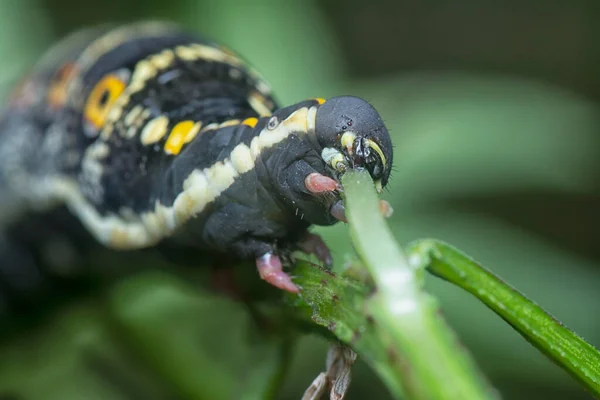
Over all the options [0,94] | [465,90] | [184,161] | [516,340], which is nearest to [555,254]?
[516,340]

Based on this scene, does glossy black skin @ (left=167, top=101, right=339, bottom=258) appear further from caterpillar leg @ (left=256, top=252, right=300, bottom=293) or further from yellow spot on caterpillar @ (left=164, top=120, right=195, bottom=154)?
yellow spot on caterpillar @ (left=164, top=120, right=195, bottom=154)

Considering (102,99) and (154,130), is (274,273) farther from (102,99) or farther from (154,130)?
(102,99)

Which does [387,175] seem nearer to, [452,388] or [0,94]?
[452,388]

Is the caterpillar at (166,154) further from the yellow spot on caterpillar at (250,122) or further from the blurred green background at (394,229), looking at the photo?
the blurred green background at (394,229)

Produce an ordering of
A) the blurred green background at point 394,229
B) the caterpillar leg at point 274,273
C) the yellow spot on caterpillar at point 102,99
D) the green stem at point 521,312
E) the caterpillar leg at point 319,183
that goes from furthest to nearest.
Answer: the blurred green background at point 394,229 < the yellow spot on caterpillar at point 102,99 < the caterpillar leg at point 274,273 < the caterpillar leg at point 319,183 < the green stem at point 521,312

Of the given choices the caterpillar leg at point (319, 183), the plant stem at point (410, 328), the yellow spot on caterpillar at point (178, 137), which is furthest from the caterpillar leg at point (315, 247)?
the plant stem at point (410, 328)

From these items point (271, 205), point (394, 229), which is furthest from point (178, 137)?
point (394, 229)
